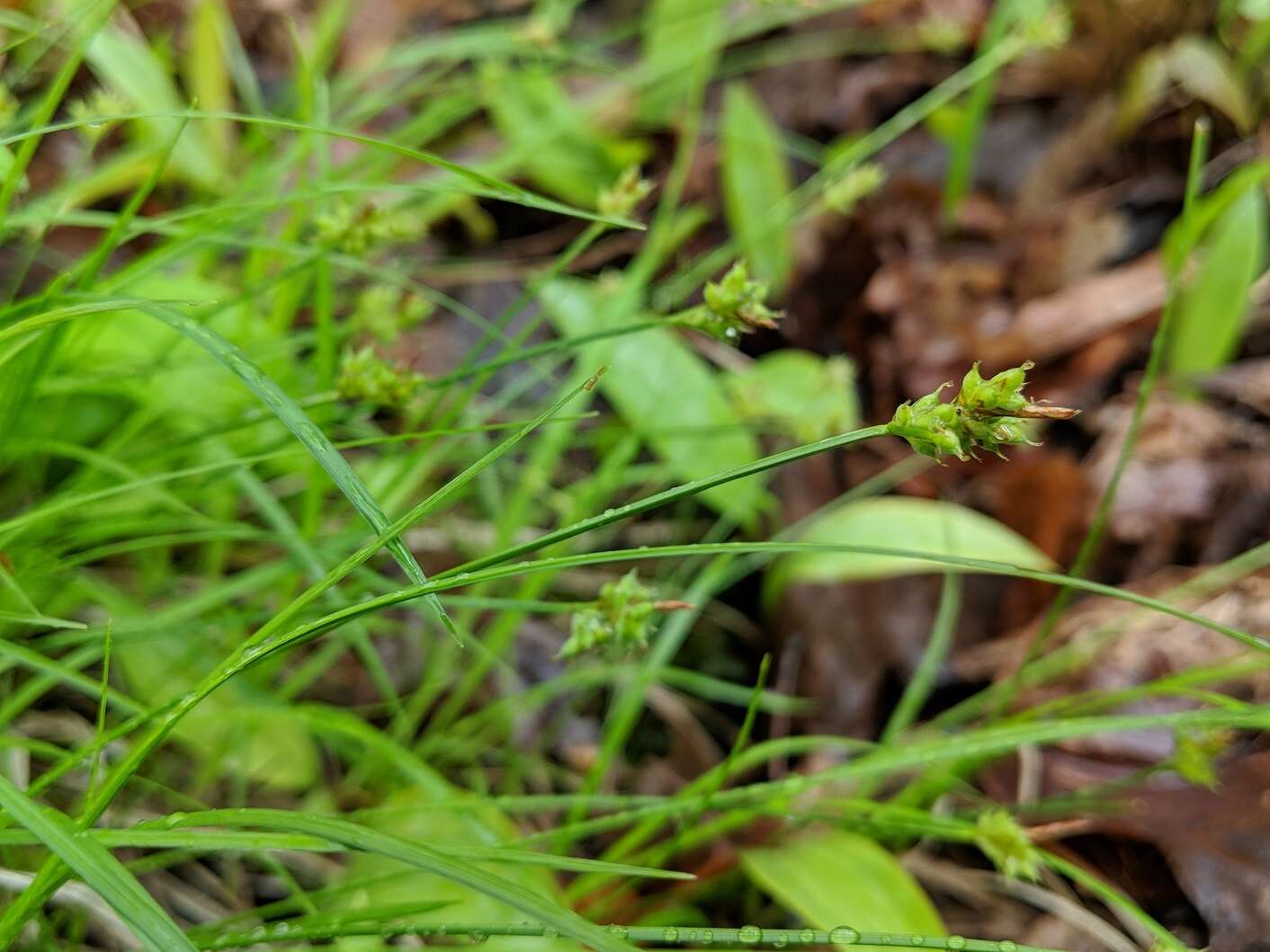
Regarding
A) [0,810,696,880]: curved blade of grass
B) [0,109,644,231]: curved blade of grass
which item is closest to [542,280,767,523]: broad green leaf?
[0,109,644,231]: curved blade of grass

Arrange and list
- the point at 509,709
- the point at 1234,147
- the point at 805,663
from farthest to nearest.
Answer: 1. the point at 1234,147
2. the point at 805,663
3. the point at 509,709

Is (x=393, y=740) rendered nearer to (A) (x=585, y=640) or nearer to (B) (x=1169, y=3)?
(A) (x=585, y=640)

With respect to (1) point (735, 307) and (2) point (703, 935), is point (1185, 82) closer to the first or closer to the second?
(1) point (735, 307)

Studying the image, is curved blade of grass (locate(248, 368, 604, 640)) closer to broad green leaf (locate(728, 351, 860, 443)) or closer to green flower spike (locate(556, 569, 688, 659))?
green flower spike (locate(556, 569, 688, 659))

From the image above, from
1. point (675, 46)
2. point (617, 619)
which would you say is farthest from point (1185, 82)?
point (617, 619)

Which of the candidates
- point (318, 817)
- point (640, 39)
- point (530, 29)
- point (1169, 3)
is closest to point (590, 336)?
point (318, 817)

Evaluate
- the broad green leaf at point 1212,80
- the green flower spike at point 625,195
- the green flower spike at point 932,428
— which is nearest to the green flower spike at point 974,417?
the green flower spike at point 932,428

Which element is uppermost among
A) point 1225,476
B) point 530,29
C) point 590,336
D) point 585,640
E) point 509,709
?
point 530,29
